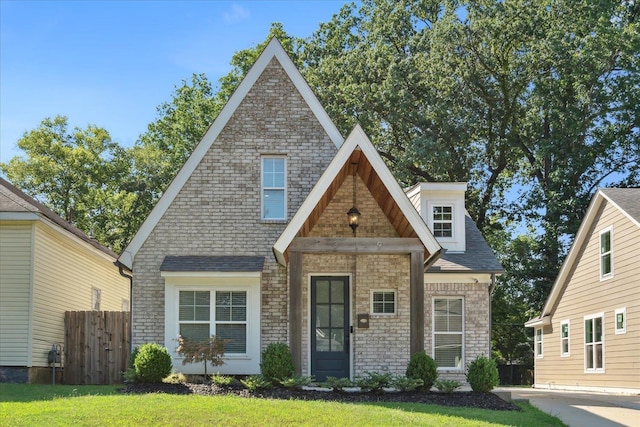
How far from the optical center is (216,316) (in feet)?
58.5

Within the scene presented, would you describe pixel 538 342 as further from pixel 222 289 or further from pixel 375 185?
pixel 222 289

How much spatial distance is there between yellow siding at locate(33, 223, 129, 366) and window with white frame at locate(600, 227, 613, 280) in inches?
572

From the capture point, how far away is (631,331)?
2225cm

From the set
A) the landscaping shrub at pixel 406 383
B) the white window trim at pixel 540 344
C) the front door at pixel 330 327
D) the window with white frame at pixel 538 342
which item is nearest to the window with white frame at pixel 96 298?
the front door at pixel 330 327

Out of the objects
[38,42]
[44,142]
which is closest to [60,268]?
[38,42]

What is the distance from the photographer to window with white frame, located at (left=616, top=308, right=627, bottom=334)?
74.3ft

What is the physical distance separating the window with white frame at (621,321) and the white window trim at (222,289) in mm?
10693

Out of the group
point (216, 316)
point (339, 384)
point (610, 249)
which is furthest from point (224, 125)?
point (610, 249)

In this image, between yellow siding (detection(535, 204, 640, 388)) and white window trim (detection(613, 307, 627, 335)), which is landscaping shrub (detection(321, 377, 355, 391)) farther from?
white window trim (detection(613, 307, 627, 335))

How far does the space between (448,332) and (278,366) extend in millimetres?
5580

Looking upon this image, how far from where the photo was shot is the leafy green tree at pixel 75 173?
3709cm

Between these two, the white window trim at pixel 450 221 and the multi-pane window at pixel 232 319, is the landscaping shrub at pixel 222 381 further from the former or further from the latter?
the white window trim at pixel 450 221

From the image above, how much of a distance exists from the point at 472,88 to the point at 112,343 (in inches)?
726

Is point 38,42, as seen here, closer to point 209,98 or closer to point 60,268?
point 60,268
